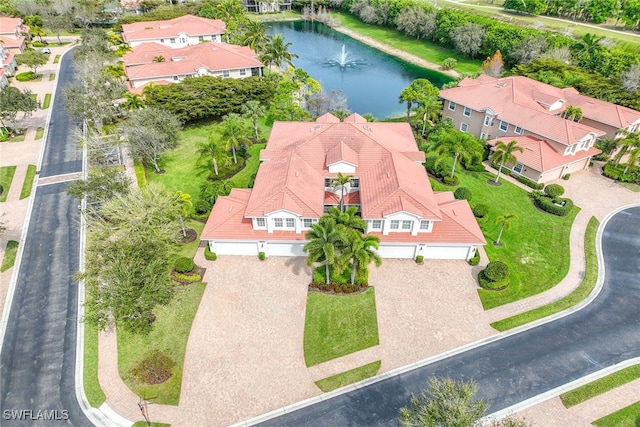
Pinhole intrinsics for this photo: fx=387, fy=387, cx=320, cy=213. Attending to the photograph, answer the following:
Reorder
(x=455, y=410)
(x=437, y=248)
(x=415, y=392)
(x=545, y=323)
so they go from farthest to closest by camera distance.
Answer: (x=437, y=248), (x=545, y=323), (x=415, y=392), (x=455, y=410)

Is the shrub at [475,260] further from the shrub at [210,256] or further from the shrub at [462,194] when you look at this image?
the shrub at [210,256]

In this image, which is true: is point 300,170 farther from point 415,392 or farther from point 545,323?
point 545,323

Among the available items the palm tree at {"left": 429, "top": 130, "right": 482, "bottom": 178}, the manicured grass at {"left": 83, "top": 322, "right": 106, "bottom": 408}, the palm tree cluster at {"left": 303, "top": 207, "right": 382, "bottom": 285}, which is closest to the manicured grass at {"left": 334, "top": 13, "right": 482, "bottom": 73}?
the palm tree at {"left": 429, "top": 130, "right": 482, "bottom": 178}

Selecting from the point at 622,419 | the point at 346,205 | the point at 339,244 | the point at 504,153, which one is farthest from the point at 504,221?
the point at 339,244

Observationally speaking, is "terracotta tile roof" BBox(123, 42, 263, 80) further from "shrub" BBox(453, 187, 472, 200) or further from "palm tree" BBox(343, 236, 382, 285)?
"palm tree" BBox(343, 236, 382, 285)

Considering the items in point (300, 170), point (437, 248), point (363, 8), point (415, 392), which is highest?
point (363, 8)

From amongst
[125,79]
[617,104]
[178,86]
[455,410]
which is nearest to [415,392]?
[455,410]
